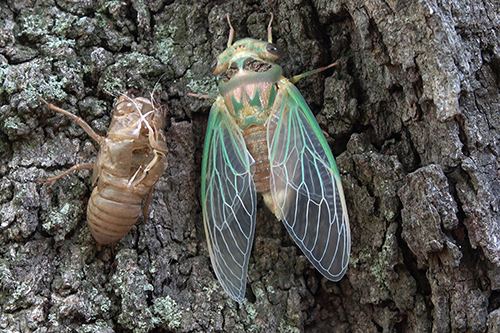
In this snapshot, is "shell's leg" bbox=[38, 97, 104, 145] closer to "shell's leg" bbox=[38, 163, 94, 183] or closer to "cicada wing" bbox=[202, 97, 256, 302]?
"shell's leg" bbox=[38, 163, 94, 183]

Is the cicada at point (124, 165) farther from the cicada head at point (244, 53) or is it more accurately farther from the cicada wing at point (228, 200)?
the cicada head at point (244, 53)

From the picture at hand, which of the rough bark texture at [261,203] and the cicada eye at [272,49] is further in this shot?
the cicada eye at [272,49]

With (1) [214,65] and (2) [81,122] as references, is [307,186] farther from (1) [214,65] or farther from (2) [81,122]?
(2) [81,122]

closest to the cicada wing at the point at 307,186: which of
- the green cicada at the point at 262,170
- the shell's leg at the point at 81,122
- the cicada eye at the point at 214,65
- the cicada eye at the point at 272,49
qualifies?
the green cicada at the point at 262,170

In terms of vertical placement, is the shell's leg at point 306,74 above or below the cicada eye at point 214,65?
above

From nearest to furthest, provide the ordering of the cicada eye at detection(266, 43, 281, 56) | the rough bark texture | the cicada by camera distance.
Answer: the rough bark texture, the cicada, the cicada eye at detection(266, 43, 281, 56)

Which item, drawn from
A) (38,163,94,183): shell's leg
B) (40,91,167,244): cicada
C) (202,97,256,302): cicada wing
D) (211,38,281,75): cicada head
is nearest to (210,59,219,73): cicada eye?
(211,38,281,75): cicada head

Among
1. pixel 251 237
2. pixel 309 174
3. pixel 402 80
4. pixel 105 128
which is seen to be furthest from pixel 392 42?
pixel 105 128
